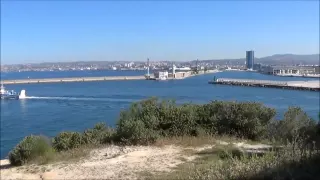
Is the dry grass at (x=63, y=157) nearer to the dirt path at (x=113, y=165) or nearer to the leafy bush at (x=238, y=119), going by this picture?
the dirt path at (x=113, y=165)

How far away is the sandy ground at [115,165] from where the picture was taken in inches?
309

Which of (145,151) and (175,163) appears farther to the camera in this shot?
(145,151)

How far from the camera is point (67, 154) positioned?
10.2 metres

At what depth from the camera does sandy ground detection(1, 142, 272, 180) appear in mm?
7844

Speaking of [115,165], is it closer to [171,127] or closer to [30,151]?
[30,151]

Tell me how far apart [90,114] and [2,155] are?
19252mm

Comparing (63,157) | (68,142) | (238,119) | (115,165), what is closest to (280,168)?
(115,165)

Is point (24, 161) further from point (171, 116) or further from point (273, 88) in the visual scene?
point (273, 88)

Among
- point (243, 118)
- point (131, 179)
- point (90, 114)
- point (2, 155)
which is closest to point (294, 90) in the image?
point (90, 114)

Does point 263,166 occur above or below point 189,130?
above

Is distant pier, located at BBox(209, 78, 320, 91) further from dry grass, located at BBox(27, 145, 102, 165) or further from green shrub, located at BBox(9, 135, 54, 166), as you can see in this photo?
dry grass, located at BBox(27, 145, 102, 165)

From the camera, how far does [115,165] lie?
27.9 feet

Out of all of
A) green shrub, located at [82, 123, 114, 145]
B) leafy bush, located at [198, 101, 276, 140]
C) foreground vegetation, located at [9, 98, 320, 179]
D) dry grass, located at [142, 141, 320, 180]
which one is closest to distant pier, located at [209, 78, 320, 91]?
leafy bush, located at [198, 101, 276, 140]

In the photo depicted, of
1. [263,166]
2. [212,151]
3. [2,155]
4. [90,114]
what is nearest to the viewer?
[263,166]
